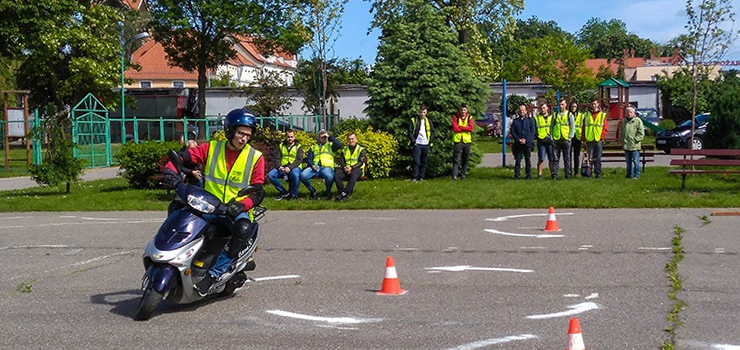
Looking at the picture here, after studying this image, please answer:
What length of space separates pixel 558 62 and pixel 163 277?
6651cm

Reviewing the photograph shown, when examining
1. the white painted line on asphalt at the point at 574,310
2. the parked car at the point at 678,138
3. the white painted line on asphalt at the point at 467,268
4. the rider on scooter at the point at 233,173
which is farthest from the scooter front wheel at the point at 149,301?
the parked car at the point at 678,138

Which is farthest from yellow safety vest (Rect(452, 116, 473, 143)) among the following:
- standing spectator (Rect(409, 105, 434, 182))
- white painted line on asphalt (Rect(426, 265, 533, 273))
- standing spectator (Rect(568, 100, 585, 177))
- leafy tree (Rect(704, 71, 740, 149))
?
white painted line on asphalt (Rect(426, 265, 533, 273))

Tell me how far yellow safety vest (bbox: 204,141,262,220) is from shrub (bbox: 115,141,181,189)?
1361cm

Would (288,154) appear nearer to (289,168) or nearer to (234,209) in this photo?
(289,168)

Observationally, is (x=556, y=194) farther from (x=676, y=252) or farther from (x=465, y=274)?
(x=465, y=274)

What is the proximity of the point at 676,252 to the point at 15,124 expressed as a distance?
1063 inches

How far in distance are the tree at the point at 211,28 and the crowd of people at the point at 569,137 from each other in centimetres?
3323

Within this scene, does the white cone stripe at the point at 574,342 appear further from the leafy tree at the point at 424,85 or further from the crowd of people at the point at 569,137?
the leafy tree at the point at 424,85

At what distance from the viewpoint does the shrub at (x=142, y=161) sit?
22047mm

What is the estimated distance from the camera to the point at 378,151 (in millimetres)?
22688

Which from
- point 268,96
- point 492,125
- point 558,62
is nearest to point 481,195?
point 492,125

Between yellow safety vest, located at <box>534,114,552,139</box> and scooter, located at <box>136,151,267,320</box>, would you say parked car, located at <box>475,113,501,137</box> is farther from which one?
scooter, located at <box>136,151,267,320</box>

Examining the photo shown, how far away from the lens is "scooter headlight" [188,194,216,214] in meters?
7.91

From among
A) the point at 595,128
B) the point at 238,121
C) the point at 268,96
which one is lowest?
the point at 595,128
